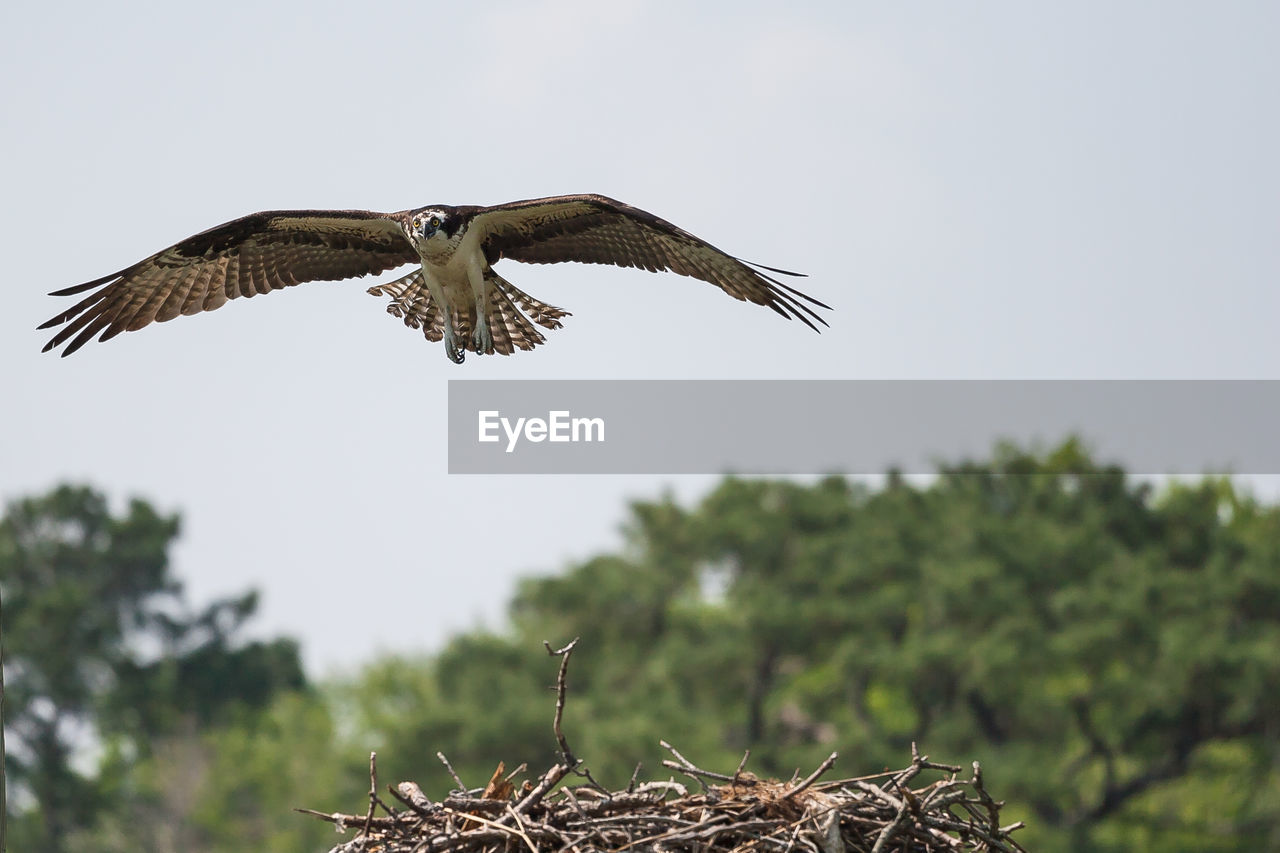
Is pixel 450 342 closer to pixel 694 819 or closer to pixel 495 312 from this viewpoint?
pixel 495 312

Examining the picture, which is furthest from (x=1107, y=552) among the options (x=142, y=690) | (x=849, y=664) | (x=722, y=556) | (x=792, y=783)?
(x=792, y=783)

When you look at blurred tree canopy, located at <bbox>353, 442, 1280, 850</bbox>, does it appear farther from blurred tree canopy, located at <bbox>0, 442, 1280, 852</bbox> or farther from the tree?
the tree

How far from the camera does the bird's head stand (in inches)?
405

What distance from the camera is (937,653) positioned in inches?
1277

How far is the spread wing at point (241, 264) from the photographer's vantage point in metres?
10.6

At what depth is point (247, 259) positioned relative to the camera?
11.2 m

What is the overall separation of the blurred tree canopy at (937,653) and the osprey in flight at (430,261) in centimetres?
1823

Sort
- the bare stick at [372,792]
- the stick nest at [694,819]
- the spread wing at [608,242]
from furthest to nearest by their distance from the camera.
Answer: the spread wing at [608,242]
the stick nest at [694,819]
the bare stick at [372,792]

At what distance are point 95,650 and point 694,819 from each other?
4381 centimetres

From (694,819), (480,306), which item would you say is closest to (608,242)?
(480,306)

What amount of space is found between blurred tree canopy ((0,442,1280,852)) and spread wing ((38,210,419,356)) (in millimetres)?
18372

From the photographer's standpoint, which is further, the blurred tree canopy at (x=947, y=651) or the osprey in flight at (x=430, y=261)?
the blurred tree canopy at (x=947, y=651)

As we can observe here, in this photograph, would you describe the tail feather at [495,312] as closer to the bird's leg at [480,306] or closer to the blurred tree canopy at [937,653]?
the bird's leg at [480,306]

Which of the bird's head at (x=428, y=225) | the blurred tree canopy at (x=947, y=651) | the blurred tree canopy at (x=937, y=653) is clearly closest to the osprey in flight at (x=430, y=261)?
the bird's head at (x=428, y=225)
